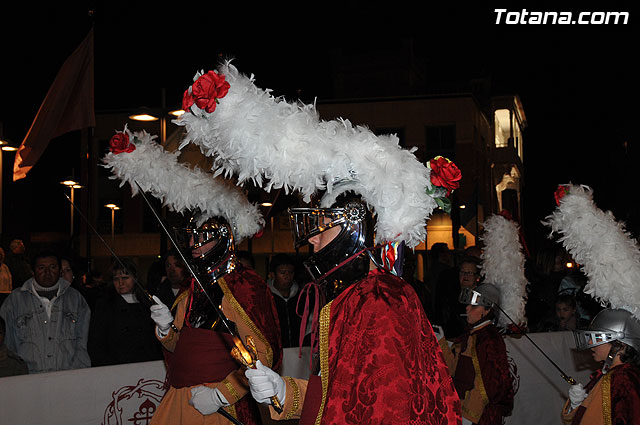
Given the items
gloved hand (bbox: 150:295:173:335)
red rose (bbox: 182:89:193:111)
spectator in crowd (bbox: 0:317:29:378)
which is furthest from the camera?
spectator in crowd (bbox: 0:317:29:378)

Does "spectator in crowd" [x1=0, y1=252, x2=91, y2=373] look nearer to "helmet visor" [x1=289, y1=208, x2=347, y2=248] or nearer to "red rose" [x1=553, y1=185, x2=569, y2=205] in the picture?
"helmet visor" [x1=289, y1=208, x2=347, y2=248]

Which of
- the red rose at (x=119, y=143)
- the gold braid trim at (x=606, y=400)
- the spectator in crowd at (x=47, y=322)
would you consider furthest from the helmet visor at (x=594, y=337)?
the spectator in crowd at (x=47, y=322)

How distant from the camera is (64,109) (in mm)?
9211

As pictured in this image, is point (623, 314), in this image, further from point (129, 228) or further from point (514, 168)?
point (514, 168)

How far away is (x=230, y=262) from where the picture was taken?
17.6 ft

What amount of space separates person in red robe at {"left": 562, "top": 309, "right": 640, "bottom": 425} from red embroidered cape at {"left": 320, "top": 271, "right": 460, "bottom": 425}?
89.4 inches

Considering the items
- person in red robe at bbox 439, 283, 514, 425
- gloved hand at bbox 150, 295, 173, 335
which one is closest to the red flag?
gloved hand at bbox 150, 295, 173, 335

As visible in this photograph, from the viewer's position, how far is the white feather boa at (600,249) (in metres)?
5.32

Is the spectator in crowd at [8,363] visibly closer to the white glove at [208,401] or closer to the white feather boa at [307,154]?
the white glove at [208,401]

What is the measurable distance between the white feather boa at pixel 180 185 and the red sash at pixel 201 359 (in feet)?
3.34

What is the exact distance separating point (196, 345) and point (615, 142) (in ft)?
104

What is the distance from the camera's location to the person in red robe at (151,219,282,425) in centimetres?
475

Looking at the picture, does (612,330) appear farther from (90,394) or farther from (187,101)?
(90,394)

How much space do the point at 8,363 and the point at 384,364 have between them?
A: 450 cm
